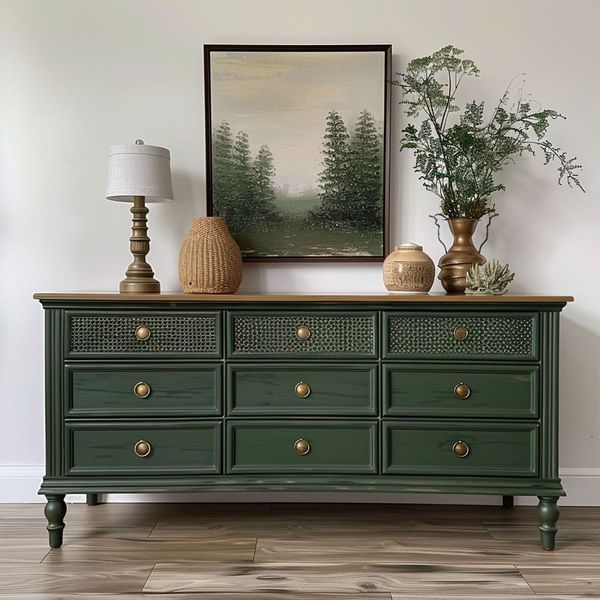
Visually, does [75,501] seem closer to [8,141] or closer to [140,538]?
[140,538]

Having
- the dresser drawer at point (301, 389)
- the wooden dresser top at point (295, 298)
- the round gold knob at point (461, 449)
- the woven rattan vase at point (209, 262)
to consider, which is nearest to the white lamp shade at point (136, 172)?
the woven rattan vase at point (209, 262)

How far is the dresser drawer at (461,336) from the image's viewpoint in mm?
2102

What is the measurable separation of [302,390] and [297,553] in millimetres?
551

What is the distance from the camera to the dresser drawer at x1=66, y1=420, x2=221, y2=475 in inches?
83.4

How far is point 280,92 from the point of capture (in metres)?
2.55

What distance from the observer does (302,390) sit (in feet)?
6.95

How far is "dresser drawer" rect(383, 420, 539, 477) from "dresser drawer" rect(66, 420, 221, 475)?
61cm

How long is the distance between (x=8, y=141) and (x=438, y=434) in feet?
6.82

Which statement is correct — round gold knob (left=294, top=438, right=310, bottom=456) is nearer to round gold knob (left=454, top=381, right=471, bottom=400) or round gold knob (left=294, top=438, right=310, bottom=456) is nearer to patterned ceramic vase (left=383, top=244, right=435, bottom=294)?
round gold knob (left=454, top=381, right=471, bottom=400)

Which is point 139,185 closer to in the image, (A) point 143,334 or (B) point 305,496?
(A) point 143,334

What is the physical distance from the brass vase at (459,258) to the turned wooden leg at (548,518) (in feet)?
2.58

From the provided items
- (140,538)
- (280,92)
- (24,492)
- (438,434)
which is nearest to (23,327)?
(24,492)

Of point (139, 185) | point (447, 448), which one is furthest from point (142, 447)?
point (447, 448)

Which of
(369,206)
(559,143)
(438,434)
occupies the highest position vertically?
(559,143)
